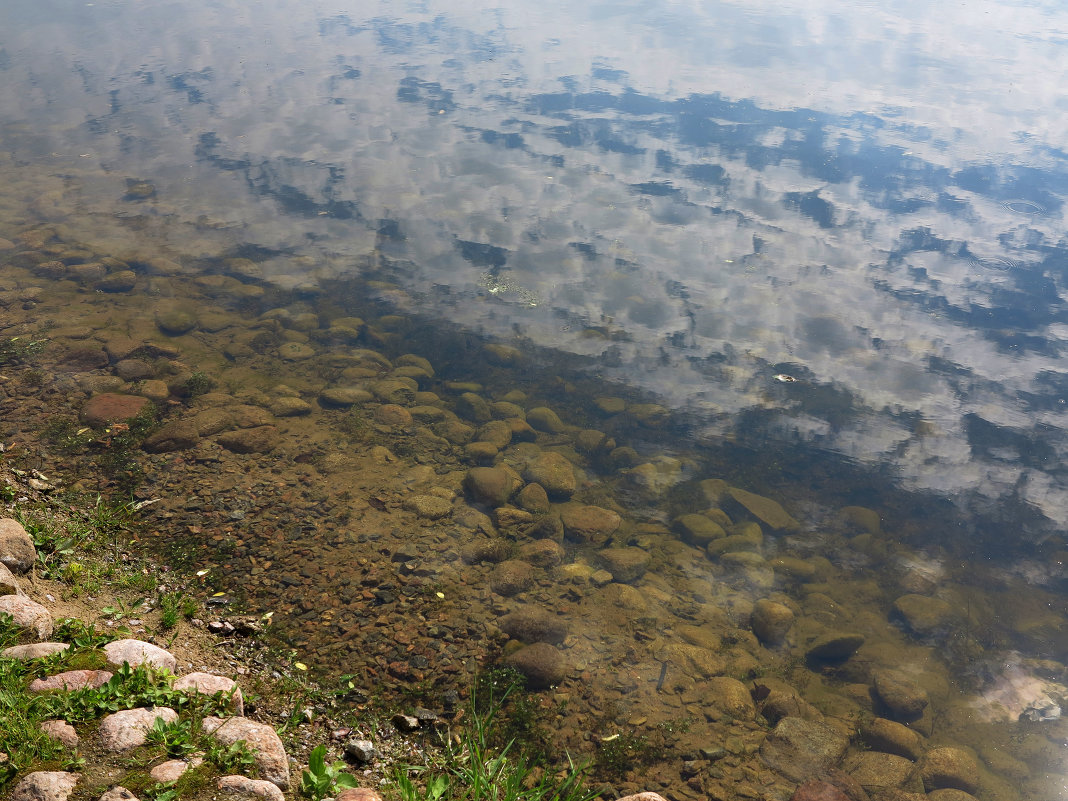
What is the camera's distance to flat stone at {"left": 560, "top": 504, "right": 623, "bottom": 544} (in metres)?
6.07

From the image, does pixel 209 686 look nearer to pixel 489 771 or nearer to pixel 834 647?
pixel 489 771

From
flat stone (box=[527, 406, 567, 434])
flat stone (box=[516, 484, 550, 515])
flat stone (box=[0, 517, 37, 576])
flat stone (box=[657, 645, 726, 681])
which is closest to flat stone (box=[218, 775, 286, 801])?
flat stone (box=[0, 517, 37, 576])

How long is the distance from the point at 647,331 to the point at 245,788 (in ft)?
23.1

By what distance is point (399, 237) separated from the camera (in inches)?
411

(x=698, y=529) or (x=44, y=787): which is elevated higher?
(x=44, y=787)

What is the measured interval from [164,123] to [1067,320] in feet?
A: 55.5

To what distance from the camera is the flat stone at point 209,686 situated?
297 centimetres

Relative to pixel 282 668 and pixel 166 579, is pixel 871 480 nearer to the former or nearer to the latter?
pixel 282 668

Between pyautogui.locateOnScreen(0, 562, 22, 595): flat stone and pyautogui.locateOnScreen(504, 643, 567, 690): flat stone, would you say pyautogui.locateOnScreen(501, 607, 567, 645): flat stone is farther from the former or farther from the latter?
pyautogui.locateOnScreen(0, 562, 22, 595): flat stone

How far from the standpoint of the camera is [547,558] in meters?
5.65

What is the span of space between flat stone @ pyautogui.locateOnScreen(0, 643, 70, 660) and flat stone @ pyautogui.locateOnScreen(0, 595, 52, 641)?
0.11 meters

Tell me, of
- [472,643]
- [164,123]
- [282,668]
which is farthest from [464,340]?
[164,123]

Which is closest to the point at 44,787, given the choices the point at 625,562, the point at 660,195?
the point at 625,562

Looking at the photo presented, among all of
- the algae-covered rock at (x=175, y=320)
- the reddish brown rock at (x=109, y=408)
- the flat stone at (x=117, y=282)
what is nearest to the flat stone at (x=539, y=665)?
the reddish brown rock at (x=109, y=408)
